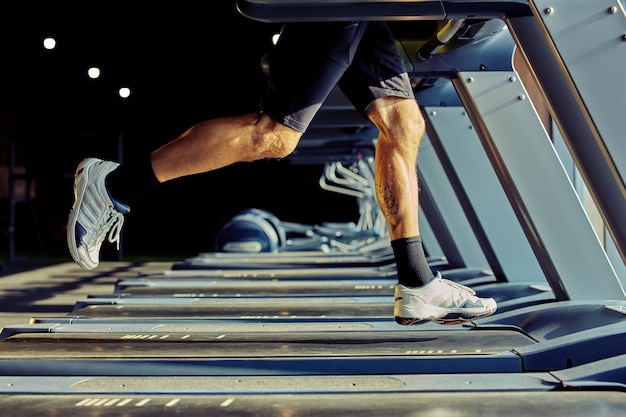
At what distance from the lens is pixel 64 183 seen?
12.3 meters

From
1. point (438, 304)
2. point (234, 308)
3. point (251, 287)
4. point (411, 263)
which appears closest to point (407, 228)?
point (411, 263)

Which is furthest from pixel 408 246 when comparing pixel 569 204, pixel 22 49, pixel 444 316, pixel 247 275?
pixel 22 49

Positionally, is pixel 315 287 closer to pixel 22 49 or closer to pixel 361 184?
pixel 361 184

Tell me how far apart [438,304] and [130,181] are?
0.92 m

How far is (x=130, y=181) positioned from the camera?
215 cm

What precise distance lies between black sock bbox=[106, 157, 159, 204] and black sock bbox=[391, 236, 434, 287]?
0.72 meters

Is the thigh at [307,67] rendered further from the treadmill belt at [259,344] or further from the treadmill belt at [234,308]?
the treadmill belt at [234,308]

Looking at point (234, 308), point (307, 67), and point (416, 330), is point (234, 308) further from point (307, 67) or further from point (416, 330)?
point (307, 67)

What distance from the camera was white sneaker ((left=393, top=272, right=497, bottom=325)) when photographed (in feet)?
6.67

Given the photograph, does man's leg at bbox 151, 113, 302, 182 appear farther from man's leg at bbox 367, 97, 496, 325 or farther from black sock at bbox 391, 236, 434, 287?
black sock at bbox 391, 236, 434, 287

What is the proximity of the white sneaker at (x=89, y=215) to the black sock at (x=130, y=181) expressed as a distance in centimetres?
2

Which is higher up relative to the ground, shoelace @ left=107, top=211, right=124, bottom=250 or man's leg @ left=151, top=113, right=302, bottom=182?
man's leg @ left=151, top=113, right=302, bottom=182

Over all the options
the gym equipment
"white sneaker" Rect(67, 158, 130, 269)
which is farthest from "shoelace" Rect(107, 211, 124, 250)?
the gym equipment

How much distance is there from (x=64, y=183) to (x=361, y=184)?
5749 mm
